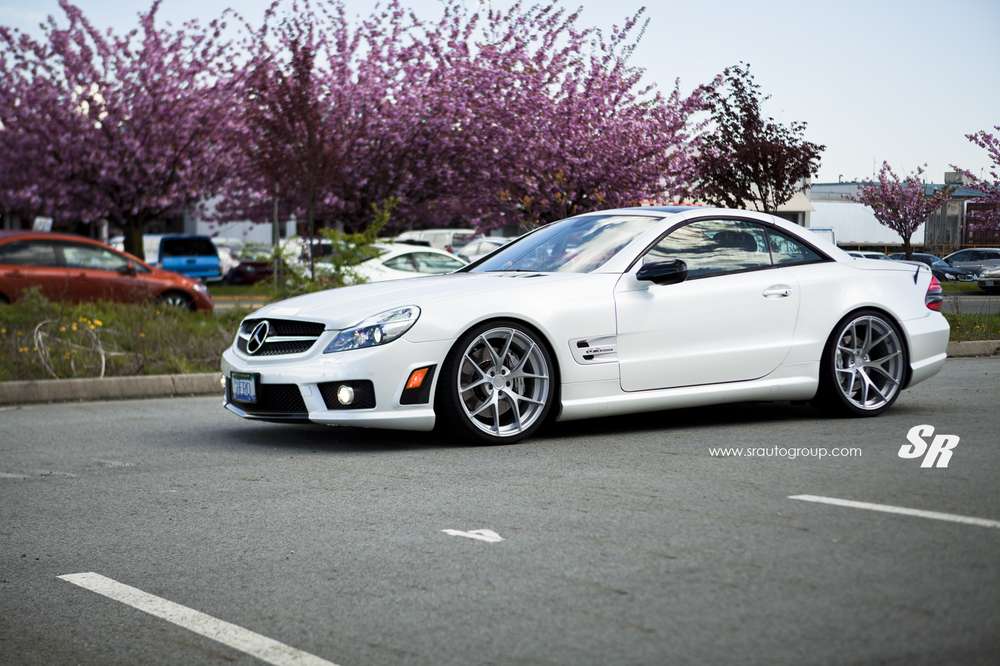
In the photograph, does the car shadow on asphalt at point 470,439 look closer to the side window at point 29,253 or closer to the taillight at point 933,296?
the taillight at point 933,296

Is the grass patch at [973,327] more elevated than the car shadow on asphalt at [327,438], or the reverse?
the grass patch at [973,327]

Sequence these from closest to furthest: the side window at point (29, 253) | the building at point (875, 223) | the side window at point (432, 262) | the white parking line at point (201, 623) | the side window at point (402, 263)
→ the white parking line at point (201, 623), the side window at point (29, 253), the side window at point (402, 263), the side window at point (432, 262), the building at point (875, 223)

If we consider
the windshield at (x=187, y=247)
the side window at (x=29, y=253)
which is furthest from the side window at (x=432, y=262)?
the windshield at (x=187, y=247)

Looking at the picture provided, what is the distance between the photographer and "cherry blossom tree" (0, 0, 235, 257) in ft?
125

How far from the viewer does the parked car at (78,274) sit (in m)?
20.3

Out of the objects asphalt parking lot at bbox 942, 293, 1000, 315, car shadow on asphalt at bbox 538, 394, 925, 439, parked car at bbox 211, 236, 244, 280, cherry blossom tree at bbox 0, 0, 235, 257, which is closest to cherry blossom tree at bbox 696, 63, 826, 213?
asphalt parking lot at bbox 942, 293, 1000, 315

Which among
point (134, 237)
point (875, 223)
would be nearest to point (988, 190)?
point (875, 223)

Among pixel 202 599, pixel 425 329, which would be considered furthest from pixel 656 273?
pixel 202 599

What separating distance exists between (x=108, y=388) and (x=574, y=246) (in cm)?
510

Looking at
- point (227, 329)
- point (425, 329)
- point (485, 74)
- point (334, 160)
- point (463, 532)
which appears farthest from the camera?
point (485, 74)

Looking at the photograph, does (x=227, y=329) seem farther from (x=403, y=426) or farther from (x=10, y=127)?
(x=10, y=127)

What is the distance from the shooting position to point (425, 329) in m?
7.92

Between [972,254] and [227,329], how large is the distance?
3637 centimetres

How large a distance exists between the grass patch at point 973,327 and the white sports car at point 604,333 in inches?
268
